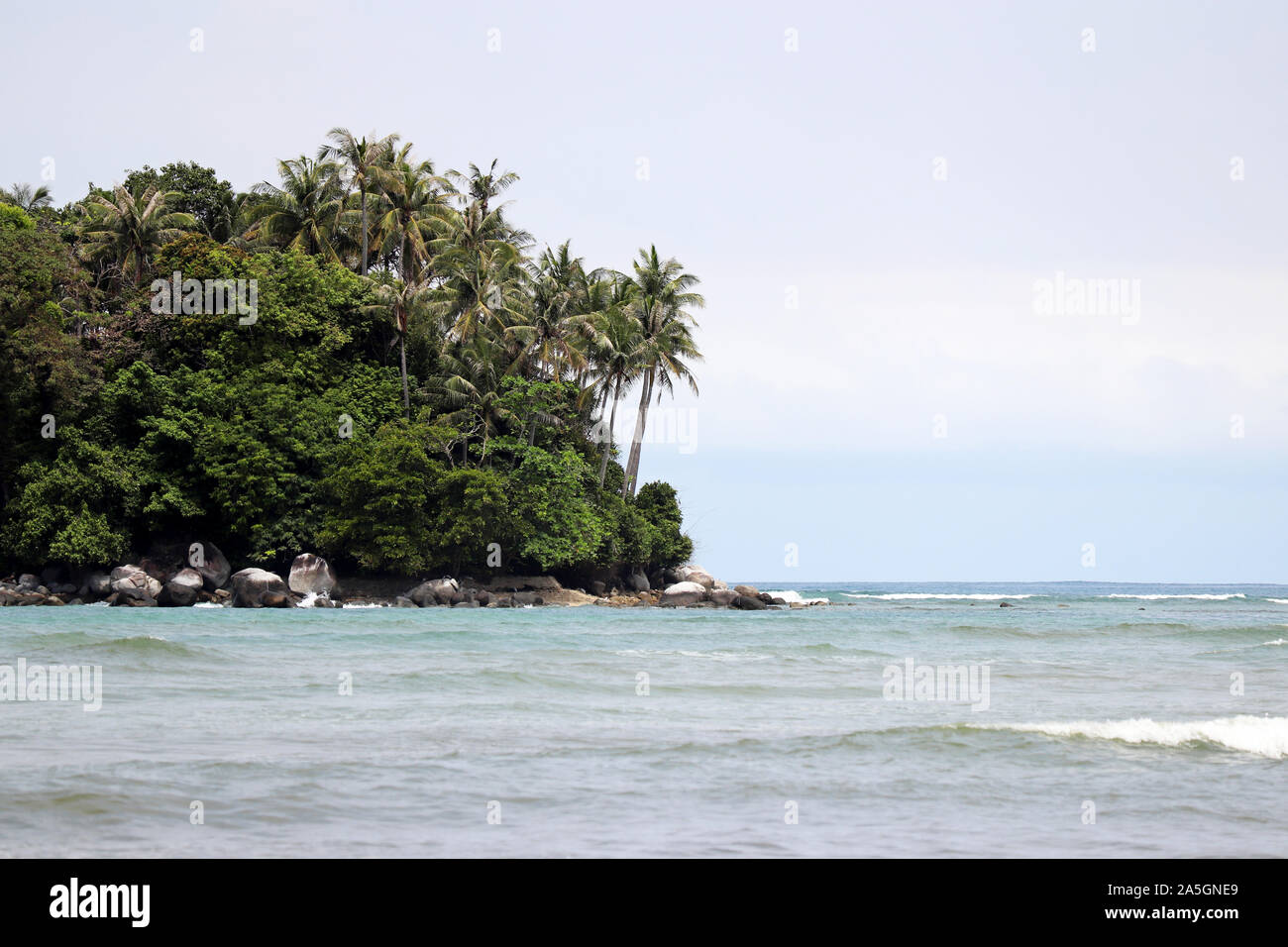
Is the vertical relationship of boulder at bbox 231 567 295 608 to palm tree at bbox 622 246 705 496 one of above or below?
below

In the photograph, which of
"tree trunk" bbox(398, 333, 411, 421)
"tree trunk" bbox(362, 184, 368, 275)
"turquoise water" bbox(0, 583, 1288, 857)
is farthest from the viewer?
"tree trunk" bbox(362, 184, 368, 275)

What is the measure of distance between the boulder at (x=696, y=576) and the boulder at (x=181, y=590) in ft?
64.3

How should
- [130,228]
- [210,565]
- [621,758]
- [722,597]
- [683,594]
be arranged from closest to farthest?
[621,758] < [210,565] < [130,228] < [683,594] < [722,597]

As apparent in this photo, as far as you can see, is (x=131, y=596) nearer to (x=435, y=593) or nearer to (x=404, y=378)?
(x=435, y=593)

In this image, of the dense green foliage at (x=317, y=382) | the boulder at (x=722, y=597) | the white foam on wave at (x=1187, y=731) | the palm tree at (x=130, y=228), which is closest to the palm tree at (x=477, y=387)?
the dense green foliage at (x=317, y=382)

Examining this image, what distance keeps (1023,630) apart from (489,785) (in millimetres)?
23400

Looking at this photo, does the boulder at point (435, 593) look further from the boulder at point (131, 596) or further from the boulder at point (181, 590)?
the boulder at point (131, 596)

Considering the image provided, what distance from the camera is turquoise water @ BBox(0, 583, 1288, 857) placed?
6684 millimetres

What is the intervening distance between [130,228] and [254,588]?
53.7 feet

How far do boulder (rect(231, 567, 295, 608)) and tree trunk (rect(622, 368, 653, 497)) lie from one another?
1559 cm

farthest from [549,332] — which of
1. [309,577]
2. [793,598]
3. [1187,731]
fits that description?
[1187,731]

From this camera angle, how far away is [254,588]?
1367 inches

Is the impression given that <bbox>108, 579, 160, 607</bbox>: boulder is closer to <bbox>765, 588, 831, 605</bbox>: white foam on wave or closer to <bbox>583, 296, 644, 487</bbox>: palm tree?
<bbox>583, 296, 644, 487</bbox>: palm tree

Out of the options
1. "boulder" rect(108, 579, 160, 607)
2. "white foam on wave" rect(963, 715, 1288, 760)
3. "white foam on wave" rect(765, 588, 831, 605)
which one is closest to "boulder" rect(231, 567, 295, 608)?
"boulder" rect(108, 579, 160, 607)
